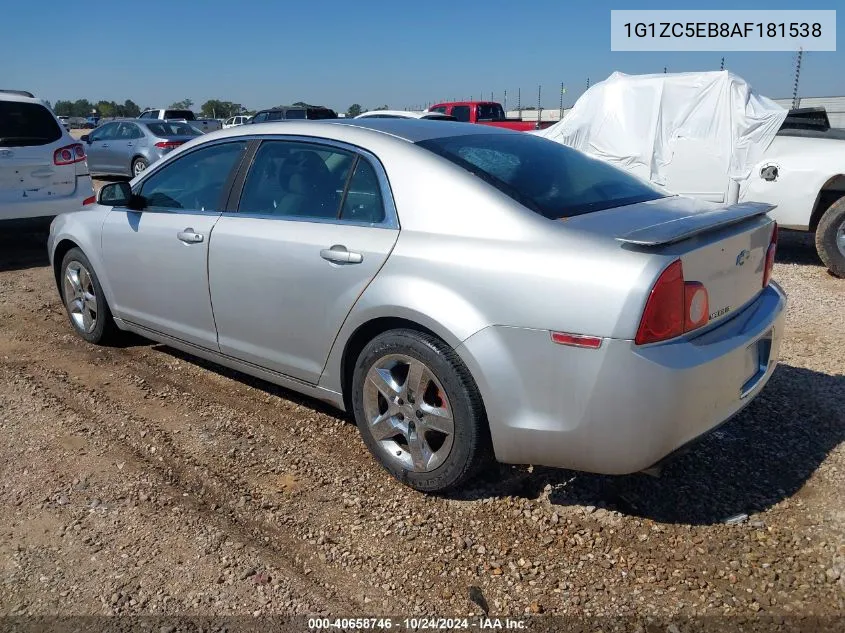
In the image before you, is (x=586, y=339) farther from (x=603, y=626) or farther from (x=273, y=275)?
(x=273, y=275)

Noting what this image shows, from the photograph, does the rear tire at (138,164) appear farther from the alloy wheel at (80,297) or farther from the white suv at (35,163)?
the alloy wheel at (80,297)

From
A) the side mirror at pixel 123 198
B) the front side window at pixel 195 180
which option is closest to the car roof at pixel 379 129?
the front side window at pixel 195 180

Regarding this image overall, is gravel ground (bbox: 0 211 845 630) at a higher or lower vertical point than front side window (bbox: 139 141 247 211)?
lower

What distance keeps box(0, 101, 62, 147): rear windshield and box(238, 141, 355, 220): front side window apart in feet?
17.3

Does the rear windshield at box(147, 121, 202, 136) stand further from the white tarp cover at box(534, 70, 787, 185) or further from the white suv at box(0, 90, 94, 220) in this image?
the white tarp cover at box(534, 70, 787, 185)

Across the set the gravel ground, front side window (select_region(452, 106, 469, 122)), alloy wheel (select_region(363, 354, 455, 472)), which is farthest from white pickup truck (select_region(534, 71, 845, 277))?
front side window (select_region(452, 106, 469, 122))

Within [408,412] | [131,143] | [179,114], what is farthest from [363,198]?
[179,114]

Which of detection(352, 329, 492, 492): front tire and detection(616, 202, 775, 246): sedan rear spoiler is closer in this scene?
detection(616, 202, 775, 246): sedan rear spoiler

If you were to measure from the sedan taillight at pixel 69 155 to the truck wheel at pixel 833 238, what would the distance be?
8010 mm

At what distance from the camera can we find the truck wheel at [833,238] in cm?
684

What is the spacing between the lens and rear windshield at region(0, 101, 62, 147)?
24.9 feet

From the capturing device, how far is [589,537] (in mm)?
2783

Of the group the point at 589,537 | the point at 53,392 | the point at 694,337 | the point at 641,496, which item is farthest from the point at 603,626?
the point at 53,392

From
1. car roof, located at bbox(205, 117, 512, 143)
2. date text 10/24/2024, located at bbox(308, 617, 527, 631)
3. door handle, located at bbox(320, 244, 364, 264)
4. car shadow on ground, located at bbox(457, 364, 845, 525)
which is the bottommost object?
car shadow on ground, located at bbox(457, 364, 845, 525)
